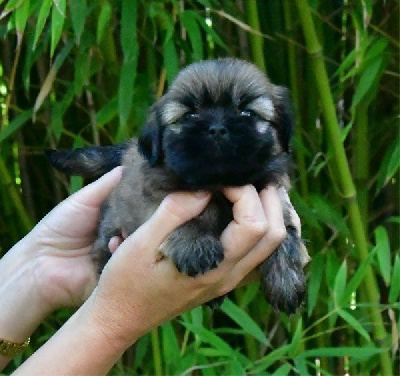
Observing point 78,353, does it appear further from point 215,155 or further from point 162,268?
point 215,155

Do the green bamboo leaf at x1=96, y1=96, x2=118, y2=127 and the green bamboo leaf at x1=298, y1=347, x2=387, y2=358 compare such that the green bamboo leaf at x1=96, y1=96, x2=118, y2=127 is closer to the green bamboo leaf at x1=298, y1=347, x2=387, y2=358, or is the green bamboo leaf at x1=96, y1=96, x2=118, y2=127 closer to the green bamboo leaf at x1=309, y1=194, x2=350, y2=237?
the green bamboo leaf at x1=309, y1=194, x2=350, y2=237

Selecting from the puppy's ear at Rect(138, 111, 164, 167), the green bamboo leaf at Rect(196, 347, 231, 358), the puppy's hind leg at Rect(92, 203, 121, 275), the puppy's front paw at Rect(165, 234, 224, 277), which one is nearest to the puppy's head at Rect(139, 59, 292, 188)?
the puppy's ear at Rect(138, 111, 164, 167)

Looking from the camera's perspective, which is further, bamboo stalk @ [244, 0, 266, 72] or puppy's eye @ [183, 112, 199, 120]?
bamboo stalk @ [244, 0, 266, 72]

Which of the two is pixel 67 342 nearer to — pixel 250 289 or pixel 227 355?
pixel 227 355

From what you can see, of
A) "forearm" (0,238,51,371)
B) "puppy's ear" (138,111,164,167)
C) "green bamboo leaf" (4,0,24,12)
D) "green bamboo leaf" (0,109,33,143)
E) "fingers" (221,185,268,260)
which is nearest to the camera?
"fingers" (221,185,268,260)

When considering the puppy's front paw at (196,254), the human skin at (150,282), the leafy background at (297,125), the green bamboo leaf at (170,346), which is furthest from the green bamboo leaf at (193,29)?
the green bamboo leaf at (170,346)

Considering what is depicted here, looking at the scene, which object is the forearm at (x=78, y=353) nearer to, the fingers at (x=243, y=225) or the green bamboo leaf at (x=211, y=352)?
the fingers at (x=243, y=225)
